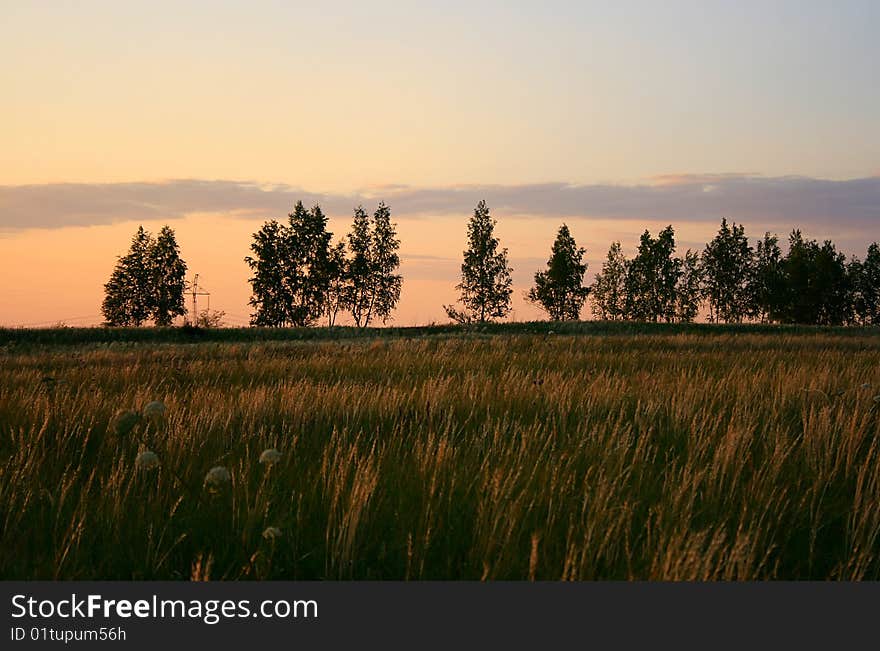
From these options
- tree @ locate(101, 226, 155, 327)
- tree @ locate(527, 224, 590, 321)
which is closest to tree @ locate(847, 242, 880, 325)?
tree @ locate(527, 224, 590, 321)

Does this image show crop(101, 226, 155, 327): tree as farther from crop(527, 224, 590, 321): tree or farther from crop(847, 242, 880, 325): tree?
crop(847, 242, 880, 325): tree

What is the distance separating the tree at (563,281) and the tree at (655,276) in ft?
27.5

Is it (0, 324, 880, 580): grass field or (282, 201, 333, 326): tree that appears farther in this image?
(282, 201, 333, 326): tree

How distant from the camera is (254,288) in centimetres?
6888

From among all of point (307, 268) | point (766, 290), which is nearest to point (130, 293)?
point (307, 268)

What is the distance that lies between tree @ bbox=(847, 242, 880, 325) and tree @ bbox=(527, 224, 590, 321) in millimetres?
38054

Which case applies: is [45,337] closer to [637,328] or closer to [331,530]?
[637,328]

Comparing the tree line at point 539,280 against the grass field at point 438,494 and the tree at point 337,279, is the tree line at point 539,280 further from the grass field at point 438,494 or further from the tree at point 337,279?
the grass field at point 438,494

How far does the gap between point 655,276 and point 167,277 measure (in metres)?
53.5

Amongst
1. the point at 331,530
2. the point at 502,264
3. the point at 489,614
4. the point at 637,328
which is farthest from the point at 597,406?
the point at 502,264

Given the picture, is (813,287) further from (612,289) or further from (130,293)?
(130,293)

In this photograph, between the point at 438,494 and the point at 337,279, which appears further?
the point at 337,279

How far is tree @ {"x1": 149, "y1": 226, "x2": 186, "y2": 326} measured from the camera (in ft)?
236

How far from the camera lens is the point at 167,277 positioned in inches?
2867
